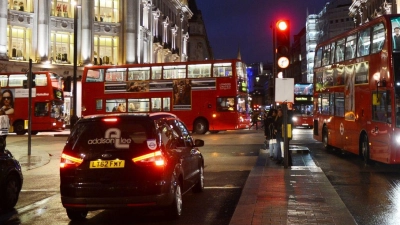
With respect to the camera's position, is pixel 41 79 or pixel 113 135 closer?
pixel 113 135

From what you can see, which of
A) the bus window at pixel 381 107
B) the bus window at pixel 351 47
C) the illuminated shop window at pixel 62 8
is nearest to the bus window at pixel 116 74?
the illuminated shop window at pixel 62 8

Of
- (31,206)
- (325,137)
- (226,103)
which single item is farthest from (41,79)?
(31,206)

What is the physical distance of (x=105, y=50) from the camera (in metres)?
52.9

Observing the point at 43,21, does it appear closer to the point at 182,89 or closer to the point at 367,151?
the point at 182,89

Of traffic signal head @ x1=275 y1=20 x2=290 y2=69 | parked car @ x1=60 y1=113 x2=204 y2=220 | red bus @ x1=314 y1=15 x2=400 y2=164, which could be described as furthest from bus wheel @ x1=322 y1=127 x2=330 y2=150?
parked car @ x1=60 y1=113 x2=204 y2=220

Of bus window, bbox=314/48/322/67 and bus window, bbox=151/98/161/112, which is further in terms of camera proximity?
bus window, bbox=151/98/161/112

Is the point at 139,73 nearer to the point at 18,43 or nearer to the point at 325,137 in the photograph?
the point at 18,43

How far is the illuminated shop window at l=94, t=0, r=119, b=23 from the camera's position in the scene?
52.6 meters

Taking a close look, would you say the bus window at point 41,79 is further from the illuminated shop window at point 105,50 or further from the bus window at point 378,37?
the bus window at point 378,37

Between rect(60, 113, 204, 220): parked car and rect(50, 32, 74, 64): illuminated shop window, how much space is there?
1657 inches

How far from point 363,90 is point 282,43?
4.22 m

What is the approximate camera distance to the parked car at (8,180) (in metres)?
9.80

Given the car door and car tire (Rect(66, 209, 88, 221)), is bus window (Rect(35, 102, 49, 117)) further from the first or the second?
car tire (Rect(66, 209, 88, 221))

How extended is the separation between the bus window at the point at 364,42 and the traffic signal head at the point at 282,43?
140 inches
